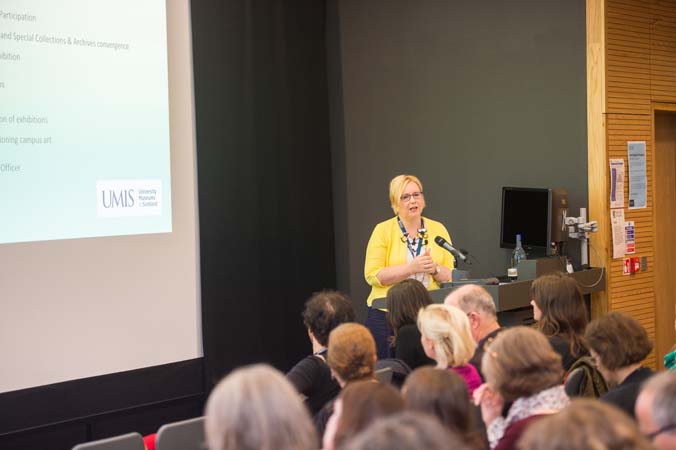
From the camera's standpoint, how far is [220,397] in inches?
66.3

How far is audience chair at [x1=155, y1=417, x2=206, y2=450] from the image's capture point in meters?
2.82

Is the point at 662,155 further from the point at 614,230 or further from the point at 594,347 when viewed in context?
the point at 594,347

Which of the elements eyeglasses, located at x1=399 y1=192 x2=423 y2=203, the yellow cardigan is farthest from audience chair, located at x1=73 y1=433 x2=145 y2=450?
eyeglasses, located at x1=399 y1=192 x2=423 y2=203

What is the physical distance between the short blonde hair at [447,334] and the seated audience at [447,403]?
91 centimetres

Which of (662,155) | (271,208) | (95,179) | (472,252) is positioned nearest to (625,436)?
(95,179)

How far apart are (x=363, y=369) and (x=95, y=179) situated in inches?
94.0

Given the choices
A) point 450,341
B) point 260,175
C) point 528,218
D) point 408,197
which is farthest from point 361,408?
point 528,218

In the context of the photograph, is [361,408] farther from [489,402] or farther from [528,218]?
[528,218]

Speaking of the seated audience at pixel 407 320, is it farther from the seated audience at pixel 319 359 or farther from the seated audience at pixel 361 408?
the seated audience at pixel 361 408

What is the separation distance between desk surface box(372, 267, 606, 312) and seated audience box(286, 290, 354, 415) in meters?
1.17

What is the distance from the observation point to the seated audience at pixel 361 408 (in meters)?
1.87

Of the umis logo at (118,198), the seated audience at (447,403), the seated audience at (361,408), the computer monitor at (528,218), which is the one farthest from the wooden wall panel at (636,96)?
the seated audience at (361,408)

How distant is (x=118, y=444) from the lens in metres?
2.72

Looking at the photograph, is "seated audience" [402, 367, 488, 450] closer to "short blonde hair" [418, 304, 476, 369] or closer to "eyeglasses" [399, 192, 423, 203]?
"short blonde hair" [418, 304, 476, 369]
